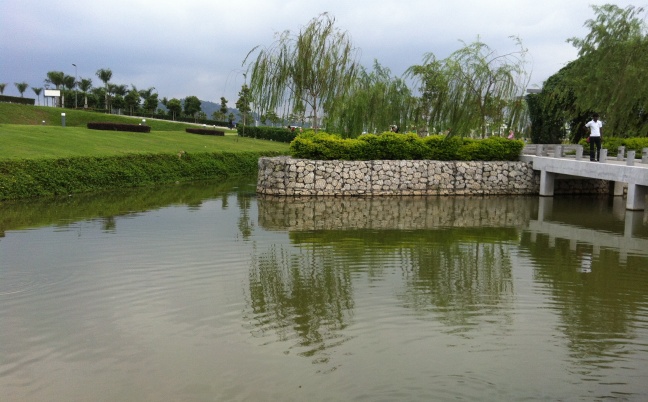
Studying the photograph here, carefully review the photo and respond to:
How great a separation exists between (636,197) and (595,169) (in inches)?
76.3

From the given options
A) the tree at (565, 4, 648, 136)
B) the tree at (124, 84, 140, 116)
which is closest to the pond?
the tree at (565, 4, 648, 136)

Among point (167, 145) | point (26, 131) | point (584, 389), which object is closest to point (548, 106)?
point (167, 145)

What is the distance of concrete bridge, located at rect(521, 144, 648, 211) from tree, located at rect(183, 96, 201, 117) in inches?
2197

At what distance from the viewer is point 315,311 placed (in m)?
8.41

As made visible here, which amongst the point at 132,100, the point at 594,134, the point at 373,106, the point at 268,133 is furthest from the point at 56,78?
the point at 594,134

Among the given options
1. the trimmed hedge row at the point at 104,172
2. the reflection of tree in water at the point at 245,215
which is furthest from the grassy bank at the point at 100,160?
the reflection of tree in water at the point at 245,215

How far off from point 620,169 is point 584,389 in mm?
14816

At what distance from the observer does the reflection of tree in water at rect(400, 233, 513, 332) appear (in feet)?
27.7

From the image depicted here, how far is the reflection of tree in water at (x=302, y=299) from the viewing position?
24.5 feet

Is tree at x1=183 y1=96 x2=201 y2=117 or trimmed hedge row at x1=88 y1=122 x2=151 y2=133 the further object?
tree at x1=183 y1=96 x2=201 y2=117

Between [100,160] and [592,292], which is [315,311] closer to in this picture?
[592,292]

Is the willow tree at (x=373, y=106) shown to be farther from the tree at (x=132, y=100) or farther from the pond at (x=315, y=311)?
the tree at (x=132, y=100)

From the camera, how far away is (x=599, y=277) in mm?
10609

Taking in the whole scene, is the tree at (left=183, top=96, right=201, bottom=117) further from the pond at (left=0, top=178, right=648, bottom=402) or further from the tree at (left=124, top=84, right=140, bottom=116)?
the pond at (left=0, top=178, right=648, bottom=402)
